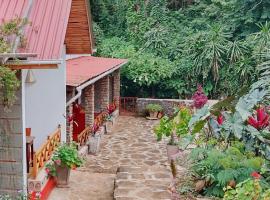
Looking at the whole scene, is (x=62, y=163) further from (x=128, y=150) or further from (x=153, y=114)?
(x=153, y=114)

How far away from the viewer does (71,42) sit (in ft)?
34.6

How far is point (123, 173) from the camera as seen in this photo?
9.23 metres

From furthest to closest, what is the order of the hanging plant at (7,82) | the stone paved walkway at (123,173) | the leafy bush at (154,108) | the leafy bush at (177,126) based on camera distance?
the leafy bush at (154,108), the leafy bush at (177,126), the stone paved walkway at (123,173), the hanging plant at (7,82)

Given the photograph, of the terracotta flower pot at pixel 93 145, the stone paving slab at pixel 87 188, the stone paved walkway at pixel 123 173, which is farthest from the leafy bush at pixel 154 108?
the stone paving slab at pixel 87 188

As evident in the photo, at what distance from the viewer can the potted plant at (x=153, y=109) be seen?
822 inches

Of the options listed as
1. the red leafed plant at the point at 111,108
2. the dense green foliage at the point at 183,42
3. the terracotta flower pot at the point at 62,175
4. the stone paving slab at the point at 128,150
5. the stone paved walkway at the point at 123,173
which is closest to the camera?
the stone paved walkway at the point at 123,173

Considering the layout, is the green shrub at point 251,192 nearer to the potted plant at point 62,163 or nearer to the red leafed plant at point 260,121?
the red leafed plant at point 260,121

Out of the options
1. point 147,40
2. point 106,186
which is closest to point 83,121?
point 106,186

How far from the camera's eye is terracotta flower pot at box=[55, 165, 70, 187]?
8398 mm

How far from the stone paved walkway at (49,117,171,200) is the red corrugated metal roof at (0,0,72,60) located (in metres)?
3.21

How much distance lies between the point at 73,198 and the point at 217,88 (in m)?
15.4

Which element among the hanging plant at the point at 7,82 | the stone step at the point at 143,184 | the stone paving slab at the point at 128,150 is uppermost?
the hanging plant at the point at 7,82

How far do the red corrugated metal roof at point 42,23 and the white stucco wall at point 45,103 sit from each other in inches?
71.4

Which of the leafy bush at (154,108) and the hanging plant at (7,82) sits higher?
the hanging plant at (7,82)
